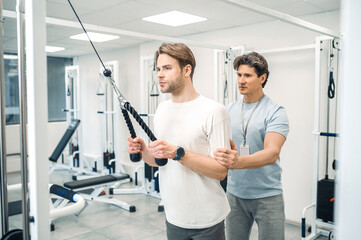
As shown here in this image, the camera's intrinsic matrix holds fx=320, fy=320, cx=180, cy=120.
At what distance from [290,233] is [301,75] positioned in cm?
166

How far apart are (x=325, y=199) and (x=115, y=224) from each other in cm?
221

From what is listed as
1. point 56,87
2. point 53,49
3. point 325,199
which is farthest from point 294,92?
point 56,87

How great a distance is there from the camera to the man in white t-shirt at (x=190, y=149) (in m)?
1.20

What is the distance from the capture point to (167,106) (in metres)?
1.35

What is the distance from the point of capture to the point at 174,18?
3.60 m

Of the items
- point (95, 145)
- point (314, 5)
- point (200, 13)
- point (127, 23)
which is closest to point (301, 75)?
point (314, 5)

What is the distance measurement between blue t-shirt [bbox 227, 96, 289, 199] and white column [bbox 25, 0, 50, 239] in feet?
3.35

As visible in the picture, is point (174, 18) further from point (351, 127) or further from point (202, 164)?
point (351, 127)

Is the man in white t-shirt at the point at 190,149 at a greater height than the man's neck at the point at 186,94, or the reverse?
the man's neck at the point at 186,94

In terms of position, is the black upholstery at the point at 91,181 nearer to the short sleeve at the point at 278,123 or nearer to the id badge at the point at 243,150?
the id badge at the point at 243,150

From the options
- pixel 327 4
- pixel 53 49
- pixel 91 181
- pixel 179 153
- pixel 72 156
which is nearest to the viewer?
pixel 179 153

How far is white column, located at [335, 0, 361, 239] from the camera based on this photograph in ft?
1.03

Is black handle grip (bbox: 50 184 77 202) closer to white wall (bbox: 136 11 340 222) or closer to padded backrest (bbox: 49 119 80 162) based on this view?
white wall (bbox: 136 11 340 222)

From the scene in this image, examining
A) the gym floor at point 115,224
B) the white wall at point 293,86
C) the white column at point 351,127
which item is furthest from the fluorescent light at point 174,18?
the white column at point 351,127
